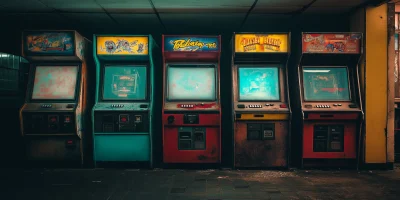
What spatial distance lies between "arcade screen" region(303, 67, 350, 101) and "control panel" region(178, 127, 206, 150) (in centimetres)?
216

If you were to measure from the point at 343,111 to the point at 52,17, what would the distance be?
21.2 feet

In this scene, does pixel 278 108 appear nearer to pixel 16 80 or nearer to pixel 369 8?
pixel 369 8

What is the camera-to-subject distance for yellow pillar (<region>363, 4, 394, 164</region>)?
5.71 metres

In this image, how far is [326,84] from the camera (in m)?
5.80

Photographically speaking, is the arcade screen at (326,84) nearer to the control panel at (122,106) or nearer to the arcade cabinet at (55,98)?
the control panel at (122,106)

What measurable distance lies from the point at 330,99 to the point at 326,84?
0.32m

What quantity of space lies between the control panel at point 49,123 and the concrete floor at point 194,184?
79 centimetres

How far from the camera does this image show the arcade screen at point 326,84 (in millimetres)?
5723

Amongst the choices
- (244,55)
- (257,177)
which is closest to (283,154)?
(257,177)

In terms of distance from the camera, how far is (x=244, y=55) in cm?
566

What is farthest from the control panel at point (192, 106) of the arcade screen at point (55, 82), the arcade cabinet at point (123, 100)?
the arcade screen at point (55, 82)

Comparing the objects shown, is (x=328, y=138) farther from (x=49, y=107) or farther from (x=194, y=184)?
(x=49, y=107)

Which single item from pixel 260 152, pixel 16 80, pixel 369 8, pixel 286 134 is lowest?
pixel 260 152

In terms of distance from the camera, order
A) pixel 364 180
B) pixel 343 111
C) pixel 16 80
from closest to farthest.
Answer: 1. pixel 364 180
2. pixel 343 111
3. pixel 16 80
